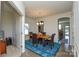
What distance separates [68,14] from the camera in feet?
32.9

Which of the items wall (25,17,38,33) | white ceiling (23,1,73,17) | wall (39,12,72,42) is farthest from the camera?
wall (25,17,38,33)

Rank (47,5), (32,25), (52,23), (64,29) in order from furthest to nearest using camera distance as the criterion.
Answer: (32,25) < (52,23) < (64,29) < (47,5)

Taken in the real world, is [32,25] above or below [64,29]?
above

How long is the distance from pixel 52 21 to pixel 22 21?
5.12m

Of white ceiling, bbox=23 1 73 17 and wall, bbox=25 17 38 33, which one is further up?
white ceiling, bbox=23 1 73 17

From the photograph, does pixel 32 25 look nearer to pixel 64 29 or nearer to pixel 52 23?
pixel 52 23

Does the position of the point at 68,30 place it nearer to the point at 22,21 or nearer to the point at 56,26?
the point at 56,26

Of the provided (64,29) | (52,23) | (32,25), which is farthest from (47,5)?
(32,25)

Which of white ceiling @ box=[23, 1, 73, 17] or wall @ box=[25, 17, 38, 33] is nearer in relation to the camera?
white ceiling @ box=[23, 1, 73, 17]

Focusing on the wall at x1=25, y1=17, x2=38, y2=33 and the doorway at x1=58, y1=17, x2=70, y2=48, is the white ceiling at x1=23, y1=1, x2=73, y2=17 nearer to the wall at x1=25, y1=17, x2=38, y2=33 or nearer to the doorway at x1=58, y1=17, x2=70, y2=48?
the doorway at x1=58, y1=17, x2=70, y2=48

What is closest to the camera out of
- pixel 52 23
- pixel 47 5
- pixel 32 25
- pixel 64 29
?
pixel 47 5

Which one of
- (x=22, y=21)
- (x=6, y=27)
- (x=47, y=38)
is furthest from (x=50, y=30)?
(x=22, y=21)

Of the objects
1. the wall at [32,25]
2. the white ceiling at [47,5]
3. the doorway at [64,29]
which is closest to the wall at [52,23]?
the doorway at [64,29]

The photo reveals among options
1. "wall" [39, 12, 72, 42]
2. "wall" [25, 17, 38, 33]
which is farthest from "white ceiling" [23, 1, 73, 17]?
"wall" [25, 17, 38, 33]
